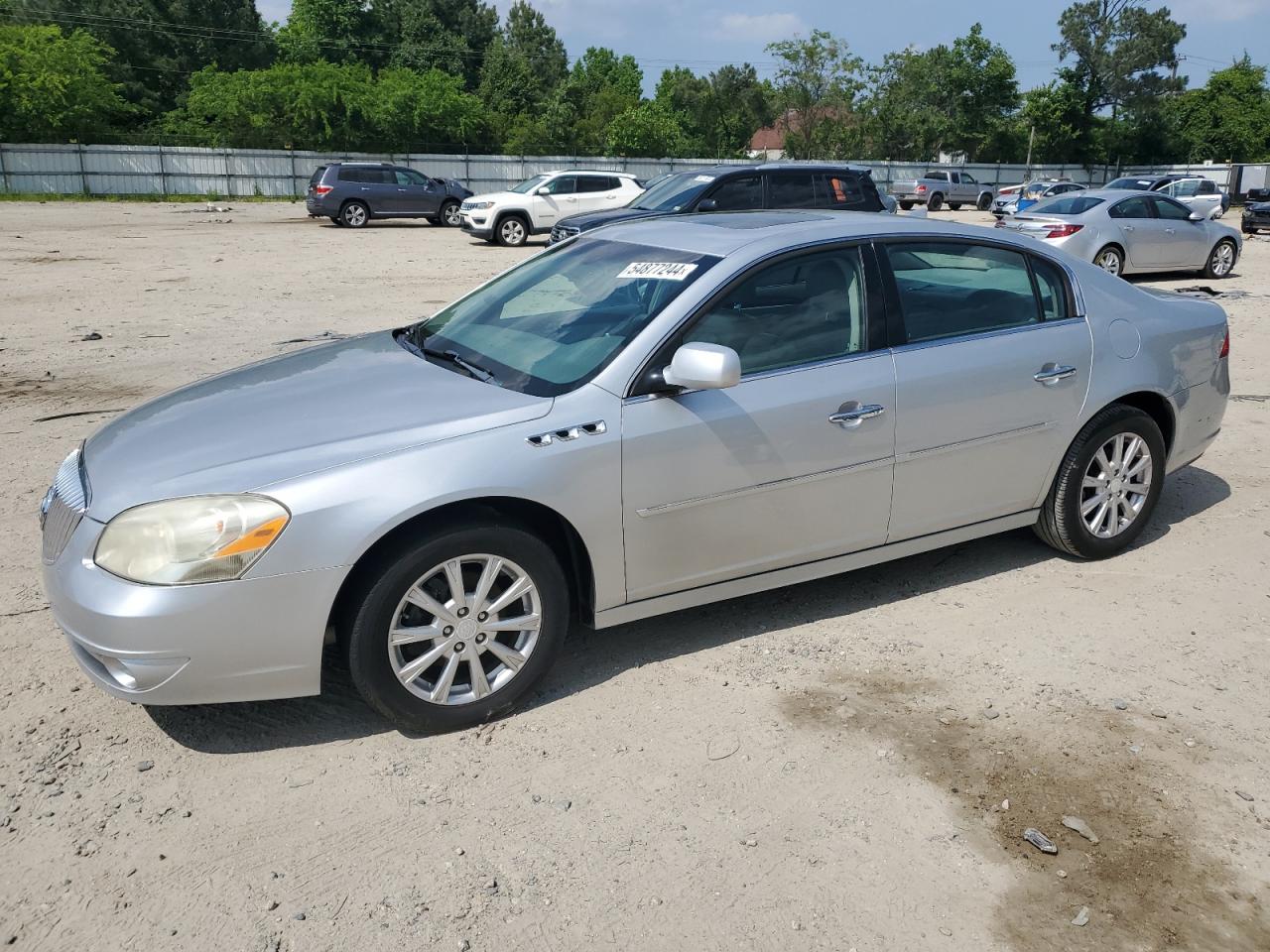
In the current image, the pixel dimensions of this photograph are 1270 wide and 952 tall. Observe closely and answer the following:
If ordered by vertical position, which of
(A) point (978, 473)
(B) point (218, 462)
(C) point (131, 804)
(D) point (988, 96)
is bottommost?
(C) point (131, 804)

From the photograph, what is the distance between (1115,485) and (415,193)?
2688 centimetres

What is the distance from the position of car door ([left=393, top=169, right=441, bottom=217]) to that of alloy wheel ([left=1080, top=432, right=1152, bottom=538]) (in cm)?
2662

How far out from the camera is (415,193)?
95.9 ft

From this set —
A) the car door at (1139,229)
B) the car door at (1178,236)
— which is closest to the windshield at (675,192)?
the car door at (1139,229)

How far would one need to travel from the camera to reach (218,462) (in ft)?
10.9

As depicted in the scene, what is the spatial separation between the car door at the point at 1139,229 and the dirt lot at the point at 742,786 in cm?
1241

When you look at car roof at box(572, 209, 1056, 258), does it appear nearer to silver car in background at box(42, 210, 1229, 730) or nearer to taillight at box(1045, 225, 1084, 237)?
silver car in background at box(42, 210, 1229, 730)

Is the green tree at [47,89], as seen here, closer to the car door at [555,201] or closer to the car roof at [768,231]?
the car door at [555,201]

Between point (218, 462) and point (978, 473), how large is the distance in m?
3.02

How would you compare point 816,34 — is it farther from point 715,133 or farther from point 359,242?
point 359,242

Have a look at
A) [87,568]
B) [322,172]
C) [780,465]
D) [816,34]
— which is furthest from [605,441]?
[816,34]

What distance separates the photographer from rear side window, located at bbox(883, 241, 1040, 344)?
4336mm

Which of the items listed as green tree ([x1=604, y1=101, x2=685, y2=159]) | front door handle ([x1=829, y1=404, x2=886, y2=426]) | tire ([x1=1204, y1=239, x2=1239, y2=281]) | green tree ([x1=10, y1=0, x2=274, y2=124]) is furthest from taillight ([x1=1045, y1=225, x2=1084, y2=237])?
green tree ([x1=10, y1=0, x2=274, y2=124])

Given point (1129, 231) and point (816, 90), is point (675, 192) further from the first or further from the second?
point (816, 90)
